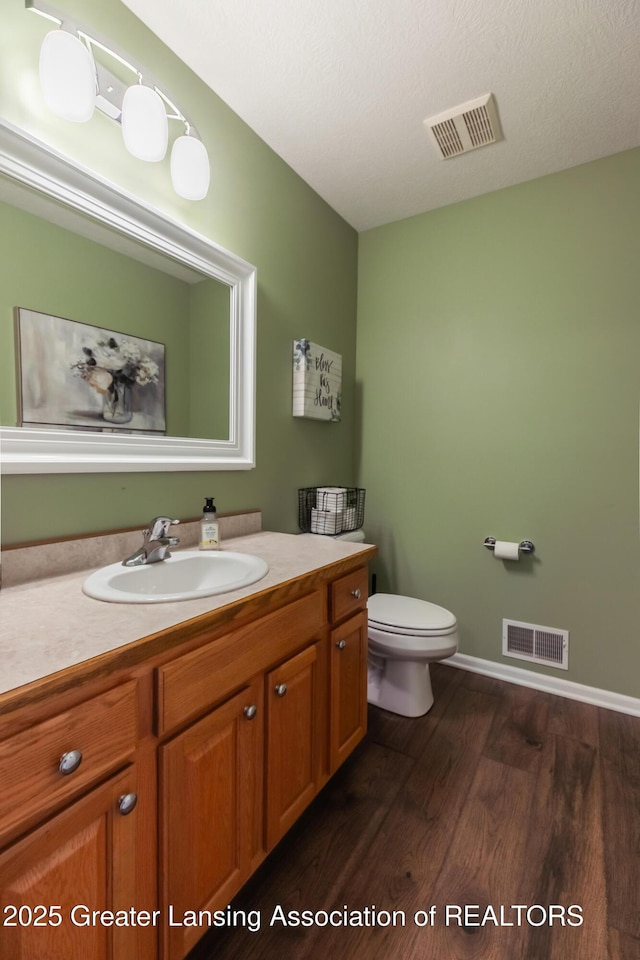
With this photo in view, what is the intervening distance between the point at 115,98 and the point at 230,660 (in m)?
1.57

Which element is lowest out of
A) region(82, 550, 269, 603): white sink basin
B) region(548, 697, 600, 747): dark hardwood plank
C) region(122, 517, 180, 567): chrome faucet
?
region(548, 697, 600, 747): dark hardwood plank

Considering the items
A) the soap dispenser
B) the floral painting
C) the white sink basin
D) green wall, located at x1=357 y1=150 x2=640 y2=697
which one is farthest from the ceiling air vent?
the white sink basin

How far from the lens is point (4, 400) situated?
3.42 feet

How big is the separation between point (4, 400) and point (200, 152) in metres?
1.04

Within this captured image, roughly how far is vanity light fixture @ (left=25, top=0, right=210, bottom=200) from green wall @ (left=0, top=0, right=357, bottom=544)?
50 millimetres

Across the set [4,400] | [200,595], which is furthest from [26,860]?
[4,400]

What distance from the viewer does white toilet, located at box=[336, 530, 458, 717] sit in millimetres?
1751

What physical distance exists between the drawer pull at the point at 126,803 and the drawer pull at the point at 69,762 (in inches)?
5.0

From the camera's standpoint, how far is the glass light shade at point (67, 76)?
1.06m

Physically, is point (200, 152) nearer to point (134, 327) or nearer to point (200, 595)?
point (134, 327)

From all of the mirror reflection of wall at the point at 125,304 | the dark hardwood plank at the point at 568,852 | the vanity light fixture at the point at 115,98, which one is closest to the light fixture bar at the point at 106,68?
the vanity light fixture at the point at 115,98

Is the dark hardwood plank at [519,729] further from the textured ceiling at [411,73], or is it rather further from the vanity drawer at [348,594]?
the textured ceiling at [411,73]

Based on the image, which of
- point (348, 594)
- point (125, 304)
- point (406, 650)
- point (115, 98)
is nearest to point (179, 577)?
point (348, 594)

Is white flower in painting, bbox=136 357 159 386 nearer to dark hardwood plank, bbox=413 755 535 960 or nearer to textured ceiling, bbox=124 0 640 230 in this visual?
textured ceiling, bbox=124 0 640 230
